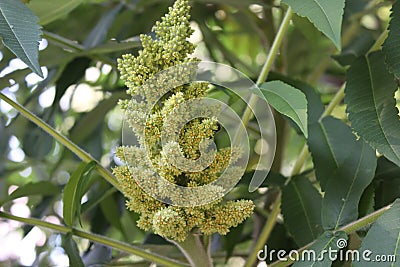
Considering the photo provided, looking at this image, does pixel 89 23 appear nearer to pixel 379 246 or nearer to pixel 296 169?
pixel 296 169

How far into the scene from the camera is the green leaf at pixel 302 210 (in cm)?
56

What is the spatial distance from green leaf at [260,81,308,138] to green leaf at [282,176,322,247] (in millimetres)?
157

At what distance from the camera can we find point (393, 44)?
50 centimetres

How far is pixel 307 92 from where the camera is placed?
0.66 metres

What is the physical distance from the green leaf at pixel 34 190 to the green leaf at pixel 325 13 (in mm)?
347

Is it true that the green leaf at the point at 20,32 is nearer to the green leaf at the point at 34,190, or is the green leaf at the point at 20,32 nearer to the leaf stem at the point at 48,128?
the leaf stem at the point at 48,128

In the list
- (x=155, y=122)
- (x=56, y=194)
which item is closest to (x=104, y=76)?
(x=56, y=194)

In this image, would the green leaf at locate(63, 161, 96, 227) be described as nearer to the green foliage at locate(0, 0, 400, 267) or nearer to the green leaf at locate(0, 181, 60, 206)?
the green foliage at locate(0, 0, 400, 267)

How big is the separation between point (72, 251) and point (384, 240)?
0.26 m

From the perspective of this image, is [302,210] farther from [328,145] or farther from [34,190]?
[34,190]

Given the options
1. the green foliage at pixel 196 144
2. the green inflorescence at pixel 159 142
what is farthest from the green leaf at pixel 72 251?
the green inflorescence at pixel 159 142

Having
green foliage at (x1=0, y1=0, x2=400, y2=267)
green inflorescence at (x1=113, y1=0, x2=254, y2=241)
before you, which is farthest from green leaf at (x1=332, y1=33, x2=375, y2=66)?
green inflorescence at (x1=113, y1=0, x2=254, y2=241)

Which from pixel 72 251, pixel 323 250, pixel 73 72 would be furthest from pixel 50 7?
pixel 323 250

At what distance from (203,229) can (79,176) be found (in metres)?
0.13
